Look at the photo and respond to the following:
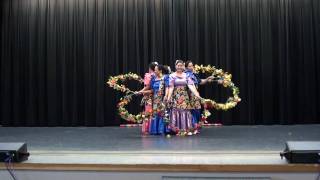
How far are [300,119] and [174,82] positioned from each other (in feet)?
12.7

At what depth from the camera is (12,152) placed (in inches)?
126

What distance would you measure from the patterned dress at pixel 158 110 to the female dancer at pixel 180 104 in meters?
0.20

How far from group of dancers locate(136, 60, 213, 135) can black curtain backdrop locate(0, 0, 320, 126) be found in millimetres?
2553

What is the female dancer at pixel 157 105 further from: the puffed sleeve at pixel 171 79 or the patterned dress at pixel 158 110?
the puffed sleeve at pixel 171 79

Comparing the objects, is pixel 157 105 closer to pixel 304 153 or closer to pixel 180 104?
pixel 180 104

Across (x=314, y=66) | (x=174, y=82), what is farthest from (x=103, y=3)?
Result: (x=314, y=66)

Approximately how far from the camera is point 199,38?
31.4 feet

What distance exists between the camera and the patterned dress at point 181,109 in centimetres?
671

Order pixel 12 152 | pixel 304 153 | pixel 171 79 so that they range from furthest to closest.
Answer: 1. pixel 171 79
2. pixel 12 152
3. pixel 304 153

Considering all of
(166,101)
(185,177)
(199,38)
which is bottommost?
(185,177)

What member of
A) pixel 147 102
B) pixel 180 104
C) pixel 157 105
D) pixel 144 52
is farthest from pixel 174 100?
pixel 144 52

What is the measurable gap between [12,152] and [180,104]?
12.6 feet

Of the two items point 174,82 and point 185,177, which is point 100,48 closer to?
point 174,82

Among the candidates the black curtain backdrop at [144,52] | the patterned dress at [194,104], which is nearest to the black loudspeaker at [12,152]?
the patterned dress at [194,104]
